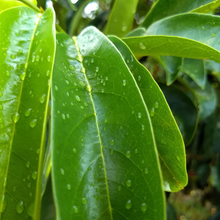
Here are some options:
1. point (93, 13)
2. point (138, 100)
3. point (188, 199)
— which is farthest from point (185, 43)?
point (188, 199)

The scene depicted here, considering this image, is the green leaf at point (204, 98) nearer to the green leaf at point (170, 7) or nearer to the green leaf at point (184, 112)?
the green leaf at point (184, 112)

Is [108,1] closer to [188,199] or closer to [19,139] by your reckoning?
[19,139]

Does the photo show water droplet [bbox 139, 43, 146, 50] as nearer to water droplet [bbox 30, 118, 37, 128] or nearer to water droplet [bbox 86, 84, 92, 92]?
water droplet [bbox 86, 84, 92, 92]

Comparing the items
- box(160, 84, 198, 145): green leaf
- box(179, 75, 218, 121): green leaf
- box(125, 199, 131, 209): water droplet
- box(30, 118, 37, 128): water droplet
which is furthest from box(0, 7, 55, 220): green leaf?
box(179, 75, 218, 121): green leaf

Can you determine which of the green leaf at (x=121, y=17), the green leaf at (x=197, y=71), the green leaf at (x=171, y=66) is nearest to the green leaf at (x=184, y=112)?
the green leaf at (x=197, y=71)

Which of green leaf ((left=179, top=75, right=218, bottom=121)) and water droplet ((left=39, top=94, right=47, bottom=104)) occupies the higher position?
water droplet ((left=39, top=94, right=47, bottom=104))

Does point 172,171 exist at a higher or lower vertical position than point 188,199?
higher
